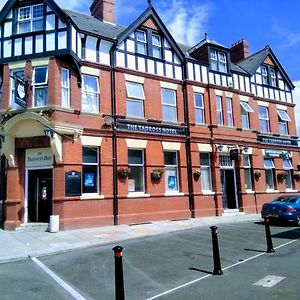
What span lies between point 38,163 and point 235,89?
13.4 meters

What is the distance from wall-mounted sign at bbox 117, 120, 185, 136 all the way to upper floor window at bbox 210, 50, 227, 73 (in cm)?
523

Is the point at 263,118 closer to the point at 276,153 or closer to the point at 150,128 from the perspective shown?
the point at 276,153

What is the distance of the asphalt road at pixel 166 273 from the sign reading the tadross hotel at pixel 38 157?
605 cm

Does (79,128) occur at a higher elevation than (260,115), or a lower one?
lower

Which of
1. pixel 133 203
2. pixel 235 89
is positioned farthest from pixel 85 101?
pixel 235 89

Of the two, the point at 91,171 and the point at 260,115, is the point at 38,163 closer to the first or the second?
the point at 91,171

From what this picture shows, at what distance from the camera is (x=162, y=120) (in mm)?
19812

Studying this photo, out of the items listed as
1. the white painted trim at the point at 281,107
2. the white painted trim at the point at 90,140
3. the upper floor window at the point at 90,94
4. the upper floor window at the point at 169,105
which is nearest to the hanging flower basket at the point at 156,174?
the upper floor window at the point at 169,105

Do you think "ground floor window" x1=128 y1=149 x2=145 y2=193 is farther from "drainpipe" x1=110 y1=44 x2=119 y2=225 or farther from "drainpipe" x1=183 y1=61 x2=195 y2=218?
"drainpipe" x1=183 y1=61 x2=195 y2=218

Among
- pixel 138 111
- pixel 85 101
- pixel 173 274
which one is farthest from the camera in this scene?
pixel 138 111

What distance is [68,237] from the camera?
45.7 feet

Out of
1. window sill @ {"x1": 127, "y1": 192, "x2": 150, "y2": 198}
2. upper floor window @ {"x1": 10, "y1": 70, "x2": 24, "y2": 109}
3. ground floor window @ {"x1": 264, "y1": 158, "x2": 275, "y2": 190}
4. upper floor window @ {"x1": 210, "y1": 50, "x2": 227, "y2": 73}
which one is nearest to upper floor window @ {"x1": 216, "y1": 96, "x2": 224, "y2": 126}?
upper floor window @ {"x1": 210, "y1": 50, "x2": 227, "y2": 73}

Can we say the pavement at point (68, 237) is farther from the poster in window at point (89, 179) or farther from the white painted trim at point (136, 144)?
the white painted trim at point (136, 144)

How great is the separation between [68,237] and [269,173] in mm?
16033
